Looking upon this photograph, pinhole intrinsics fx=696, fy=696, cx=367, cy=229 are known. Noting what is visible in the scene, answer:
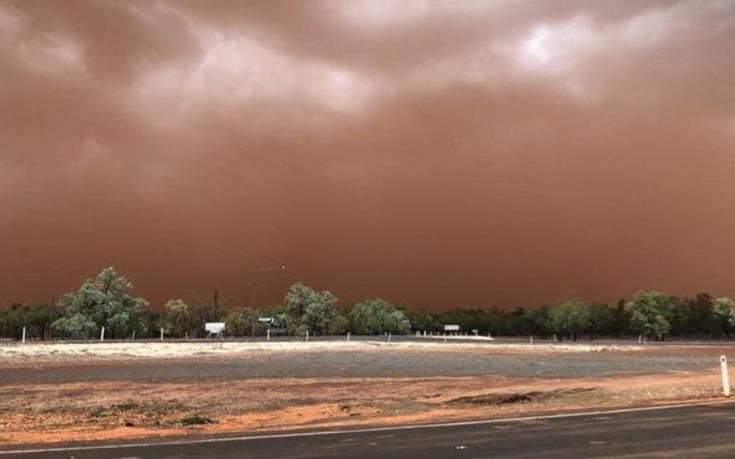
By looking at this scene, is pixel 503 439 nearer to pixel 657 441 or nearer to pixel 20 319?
pixel 657 441

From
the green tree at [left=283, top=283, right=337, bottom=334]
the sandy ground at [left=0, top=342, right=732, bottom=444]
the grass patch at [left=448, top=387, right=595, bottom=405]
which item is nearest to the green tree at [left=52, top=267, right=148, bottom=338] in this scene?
the green tree at [left=283, top=283, right=337, bottom=334]

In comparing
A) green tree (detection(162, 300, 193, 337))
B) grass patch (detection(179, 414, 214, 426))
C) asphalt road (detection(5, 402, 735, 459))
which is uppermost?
green tree (detection(162, 300, 193, 337))

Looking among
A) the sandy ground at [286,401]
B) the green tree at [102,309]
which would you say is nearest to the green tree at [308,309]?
the green tree at [102,309]

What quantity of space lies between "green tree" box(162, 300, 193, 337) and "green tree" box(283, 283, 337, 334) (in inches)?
943

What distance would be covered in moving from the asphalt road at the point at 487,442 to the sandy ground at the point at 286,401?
8.05 ft

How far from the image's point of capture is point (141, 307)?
12838 centimetres

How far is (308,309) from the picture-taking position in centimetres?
16938

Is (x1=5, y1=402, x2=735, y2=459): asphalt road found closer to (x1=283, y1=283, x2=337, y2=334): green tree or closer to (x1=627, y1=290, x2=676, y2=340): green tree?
(x1=283, y1=283, x2=337, y2=334): green tree

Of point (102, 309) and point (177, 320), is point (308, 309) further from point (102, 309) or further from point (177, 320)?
point (102, 309)

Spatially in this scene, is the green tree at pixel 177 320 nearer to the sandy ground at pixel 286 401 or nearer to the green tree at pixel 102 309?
the green tree at pixel 102 309

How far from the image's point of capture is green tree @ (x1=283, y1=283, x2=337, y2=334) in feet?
557

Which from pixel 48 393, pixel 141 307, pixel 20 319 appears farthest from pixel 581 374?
pixel 20 319

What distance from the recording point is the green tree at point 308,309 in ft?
557

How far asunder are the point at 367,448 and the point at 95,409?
14.4 m
